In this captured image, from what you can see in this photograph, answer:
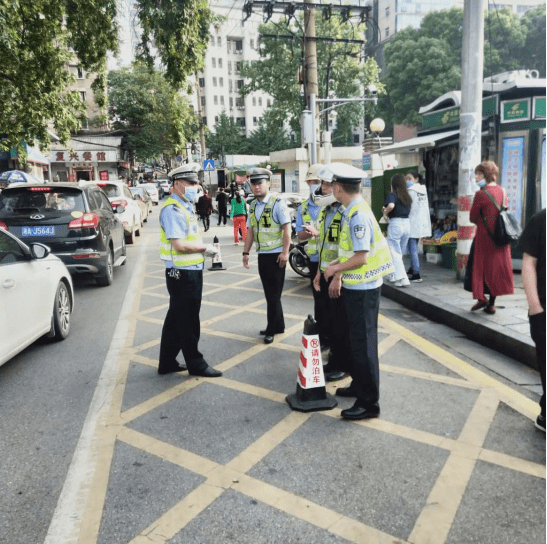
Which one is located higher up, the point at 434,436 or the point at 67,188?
the point at 67,188

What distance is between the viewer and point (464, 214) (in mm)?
7492

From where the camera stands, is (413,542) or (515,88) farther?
(515,88)

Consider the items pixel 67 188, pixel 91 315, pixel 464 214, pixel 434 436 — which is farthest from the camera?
pixel 67 188

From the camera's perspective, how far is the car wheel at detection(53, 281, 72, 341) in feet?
18.5

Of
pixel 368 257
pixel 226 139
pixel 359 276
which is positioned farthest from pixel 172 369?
pixel 226 139

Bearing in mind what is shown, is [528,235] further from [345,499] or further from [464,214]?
[464,214]

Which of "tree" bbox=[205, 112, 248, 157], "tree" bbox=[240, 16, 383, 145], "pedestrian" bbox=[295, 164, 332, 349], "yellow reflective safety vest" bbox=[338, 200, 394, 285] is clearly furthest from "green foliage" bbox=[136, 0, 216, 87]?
"tree" bbox=[205, 112, 248, 157]

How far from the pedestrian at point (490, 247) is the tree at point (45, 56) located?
19.3 ft

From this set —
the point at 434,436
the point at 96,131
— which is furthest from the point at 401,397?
the point at 96,131

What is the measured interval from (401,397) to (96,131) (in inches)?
1869

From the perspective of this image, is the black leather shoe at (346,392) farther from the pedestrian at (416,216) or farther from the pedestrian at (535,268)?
the pedestrian at (416,216)

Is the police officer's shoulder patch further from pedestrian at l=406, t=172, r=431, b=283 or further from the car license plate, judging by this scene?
the car license plate

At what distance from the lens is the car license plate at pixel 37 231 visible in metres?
7.74

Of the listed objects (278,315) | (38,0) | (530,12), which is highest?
(530,12)
